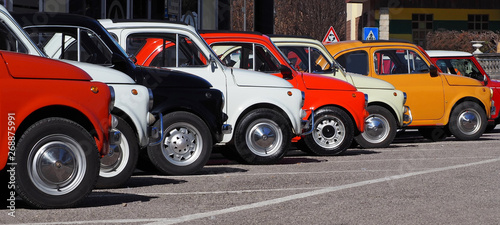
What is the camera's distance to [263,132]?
43.9 feet

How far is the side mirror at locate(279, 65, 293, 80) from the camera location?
568 inches

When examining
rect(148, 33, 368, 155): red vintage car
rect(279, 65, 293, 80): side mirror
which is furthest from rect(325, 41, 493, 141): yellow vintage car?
rect(279, 65, 293, 80): side mirror

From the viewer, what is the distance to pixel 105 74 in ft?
33.5

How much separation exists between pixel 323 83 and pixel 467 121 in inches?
183

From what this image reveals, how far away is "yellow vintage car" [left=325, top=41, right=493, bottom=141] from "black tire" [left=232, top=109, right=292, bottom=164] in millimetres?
4603

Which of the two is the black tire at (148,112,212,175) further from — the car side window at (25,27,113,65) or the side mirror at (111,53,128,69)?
the car side window at (25,27,113,65)

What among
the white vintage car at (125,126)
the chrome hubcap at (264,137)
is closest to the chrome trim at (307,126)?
the chrome hubcap at (264,137)

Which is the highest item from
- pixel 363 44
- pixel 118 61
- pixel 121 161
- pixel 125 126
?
pixel 363 44

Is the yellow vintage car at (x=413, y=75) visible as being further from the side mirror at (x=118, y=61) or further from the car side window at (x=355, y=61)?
the side mirror at (x=118, y=61)

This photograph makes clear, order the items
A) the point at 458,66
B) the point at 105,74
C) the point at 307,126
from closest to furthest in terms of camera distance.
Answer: the point at 105,74
the point at 307,126
the point at 458,66

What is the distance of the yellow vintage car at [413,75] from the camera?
17.9 m

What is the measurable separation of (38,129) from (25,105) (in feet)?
0.69

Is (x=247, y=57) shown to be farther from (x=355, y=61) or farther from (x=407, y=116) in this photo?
(x=355, y=61)

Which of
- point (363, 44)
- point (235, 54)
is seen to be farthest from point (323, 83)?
point (363, 44)
